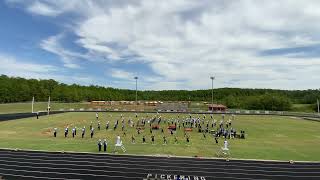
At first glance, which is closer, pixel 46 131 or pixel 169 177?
pixel 169 177

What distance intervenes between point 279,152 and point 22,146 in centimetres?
2850

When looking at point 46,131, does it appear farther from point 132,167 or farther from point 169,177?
point 169,177

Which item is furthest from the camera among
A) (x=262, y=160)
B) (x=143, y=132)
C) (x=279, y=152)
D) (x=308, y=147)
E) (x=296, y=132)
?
(x=296, y=132)

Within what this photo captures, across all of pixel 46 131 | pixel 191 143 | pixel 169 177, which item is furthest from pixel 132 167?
pixel 46 131

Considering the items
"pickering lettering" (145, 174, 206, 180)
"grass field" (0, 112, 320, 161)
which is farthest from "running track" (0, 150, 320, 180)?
"grass field" (0, 112, 320, 161)

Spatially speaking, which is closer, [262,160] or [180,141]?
[262,160]

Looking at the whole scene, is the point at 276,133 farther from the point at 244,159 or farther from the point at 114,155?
the point at 114,155

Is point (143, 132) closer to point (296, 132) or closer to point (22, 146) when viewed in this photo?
point (22, 146)

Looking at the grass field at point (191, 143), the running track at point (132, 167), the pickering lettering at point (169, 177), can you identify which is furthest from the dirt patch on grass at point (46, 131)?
A: the pickering lettering at point (169, 177)

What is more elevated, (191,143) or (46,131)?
(46,131)

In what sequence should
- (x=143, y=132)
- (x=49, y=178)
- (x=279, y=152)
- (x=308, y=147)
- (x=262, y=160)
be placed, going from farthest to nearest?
1. (x=143, y=132)
2. (x=308, y=147)
3. (x=279, y=152)
4. (x=262, y=160)
5. (x=49, y=178)

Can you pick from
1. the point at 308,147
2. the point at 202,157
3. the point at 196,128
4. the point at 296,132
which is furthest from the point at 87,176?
the point at 296,132

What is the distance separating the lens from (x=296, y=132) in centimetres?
5828

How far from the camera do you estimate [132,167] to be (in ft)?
95.7
